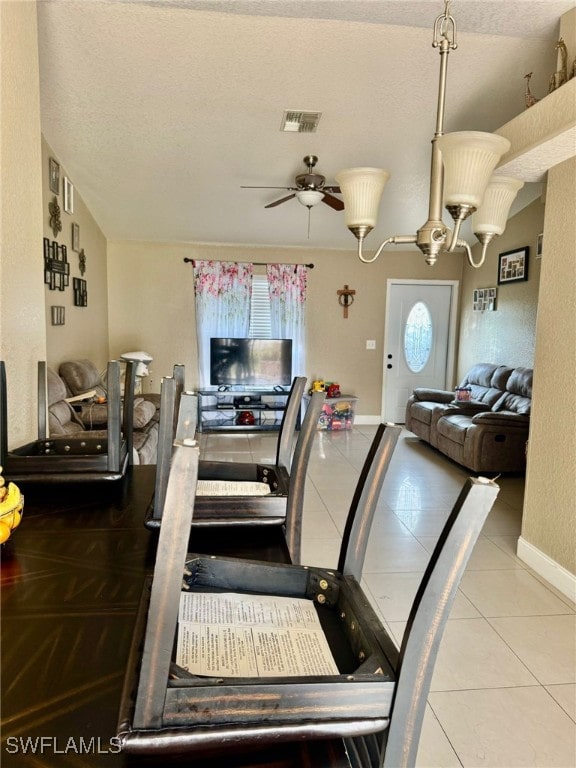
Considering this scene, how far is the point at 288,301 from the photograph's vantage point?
284 inches

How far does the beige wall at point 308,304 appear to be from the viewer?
22.9 ft

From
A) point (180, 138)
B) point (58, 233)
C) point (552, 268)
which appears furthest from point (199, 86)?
point (552, 268)

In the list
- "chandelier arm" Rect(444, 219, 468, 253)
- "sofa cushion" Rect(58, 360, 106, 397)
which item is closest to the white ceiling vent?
"chandelier arm" Rect(444, 219, 468, 253)

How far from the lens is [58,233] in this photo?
4.60 metres

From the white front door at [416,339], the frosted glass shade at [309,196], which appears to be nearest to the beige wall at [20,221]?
the frosted glass shade at [309,196]

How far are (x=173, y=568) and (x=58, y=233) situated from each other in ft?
15.4

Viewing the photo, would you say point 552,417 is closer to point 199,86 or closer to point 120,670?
point 120,670

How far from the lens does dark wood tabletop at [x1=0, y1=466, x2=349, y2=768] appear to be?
0.64 metres

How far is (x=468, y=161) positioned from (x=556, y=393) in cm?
169

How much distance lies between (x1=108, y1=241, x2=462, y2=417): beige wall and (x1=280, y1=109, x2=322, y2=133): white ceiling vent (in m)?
3.04

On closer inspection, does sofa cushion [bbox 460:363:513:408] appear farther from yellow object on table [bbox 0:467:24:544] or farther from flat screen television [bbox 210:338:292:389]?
yellow object on table [bbox 0:467:24:544]

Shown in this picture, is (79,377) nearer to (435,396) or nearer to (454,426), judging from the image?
(454,426)

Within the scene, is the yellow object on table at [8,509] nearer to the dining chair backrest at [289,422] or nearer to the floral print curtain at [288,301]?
the dining chair backrest at [289,422]

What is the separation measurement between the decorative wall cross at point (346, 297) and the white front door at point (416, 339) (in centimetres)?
54
